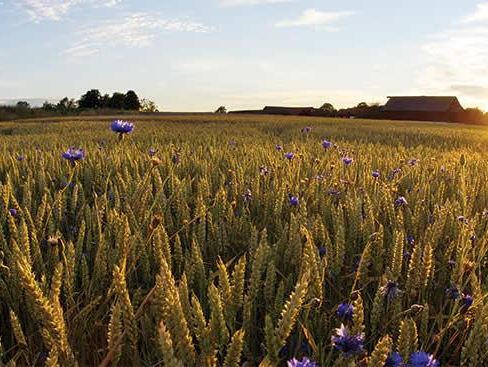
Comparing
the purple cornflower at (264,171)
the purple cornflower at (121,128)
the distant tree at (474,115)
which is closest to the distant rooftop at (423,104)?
the distant tree at (474,115)

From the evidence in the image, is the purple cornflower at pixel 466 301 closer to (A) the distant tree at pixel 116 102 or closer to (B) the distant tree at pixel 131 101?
(A) the distant tree at pixel 116 102

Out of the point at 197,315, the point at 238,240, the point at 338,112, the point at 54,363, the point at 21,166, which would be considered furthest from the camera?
the point at 338,112

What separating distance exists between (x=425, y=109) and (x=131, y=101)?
118 ft

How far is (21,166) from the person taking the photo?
3.38 m

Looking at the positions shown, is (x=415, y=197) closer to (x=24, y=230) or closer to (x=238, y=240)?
(x=238, y=240)

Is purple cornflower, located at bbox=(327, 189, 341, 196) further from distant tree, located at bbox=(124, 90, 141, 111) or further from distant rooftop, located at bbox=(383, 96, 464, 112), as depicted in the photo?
distant tree, located at bbox=(124, 90, 141, 111)

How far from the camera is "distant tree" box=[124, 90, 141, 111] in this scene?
66.8 m

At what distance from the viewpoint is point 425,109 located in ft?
185

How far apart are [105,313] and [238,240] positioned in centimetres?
63

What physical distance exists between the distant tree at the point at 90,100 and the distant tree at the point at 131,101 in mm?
3275

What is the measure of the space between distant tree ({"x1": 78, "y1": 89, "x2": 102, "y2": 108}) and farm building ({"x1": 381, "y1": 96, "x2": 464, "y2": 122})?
116 ft

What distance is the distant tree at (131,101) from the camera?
66.8 meters

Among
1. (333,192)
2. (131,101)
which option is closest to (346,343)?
(333,192)

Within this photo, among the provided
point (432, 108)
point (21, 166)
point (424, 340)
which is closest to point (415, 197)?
point (424, 340)
